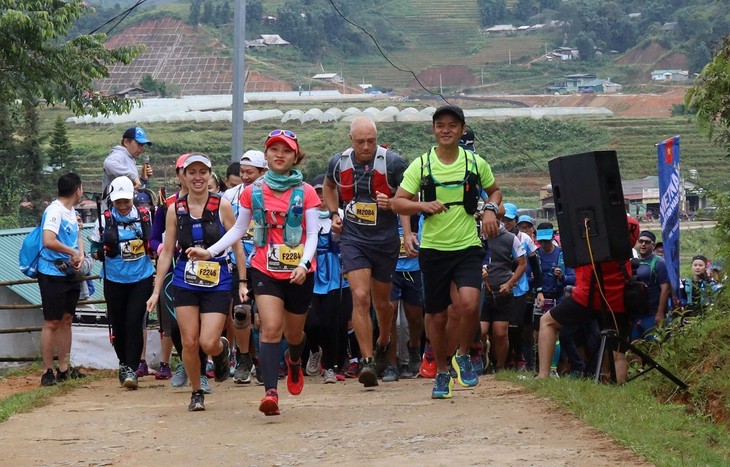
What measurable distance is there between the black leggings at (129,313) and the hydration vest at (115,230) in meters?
0.31

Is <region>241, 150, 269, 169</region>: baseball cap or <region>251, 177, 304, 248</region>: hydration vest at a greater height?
<region>241, 150, 269, 169</region>: baseball cap

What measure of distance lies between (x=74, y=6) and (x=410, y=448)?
1563 cm

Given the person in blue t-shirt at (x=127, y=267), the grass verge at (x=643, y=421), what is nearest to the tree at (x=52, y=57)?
the person in blue t-shirt at (x=127, y=267)

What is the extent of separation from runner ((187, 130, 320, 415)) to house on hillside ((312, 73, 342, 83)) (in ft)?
473

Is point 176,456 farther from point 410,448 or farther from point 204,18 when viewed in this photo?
point 204,18

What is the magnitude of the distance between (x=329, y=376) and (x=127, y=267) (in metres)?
2.12

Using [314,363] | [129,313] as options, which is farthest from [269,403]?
[314,363]

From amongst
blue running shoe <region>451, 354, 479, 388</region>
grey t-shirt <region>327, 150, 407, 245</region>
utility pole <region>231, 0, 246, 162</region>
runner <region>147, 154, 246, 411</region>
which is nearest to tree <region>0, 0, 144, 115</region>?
utility pole <region>231, 0, 246, 162</region>

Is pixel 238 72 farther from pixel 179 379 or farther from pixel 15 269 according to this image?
pixel 179 379

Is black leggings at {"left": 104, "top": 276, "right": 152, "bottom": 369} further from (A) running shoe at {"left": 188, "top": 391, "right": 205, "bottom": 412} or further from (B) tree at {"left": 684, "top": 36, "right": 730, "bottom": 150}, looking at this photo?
(B) tree at {"left": 684, "top": 36, "right": 730, "bottom": 150}

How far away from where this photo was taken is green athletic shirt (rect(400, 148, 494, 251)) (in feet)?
32.5

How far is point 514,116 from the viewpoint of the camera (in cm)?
12256

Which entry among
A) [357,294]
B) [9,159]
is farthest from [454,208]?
[9,159]

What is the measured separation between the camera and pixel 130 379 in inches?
473
